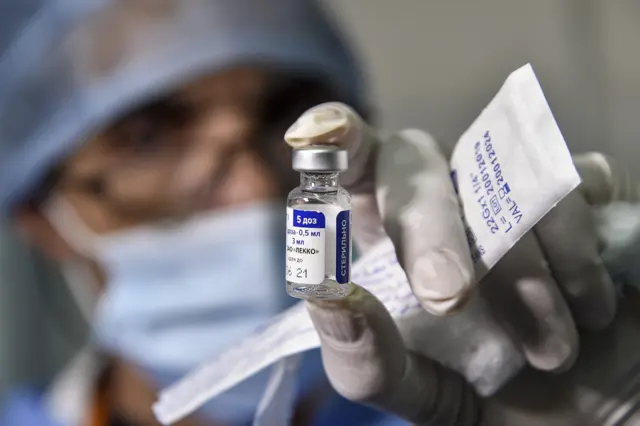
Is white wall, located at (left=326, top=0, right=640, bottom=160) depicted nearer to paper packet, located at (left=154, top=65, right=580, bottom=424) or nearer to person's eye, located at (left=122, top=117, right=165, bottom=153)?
paper packet, located at (left=154, top=65, right=580, bottom=424)

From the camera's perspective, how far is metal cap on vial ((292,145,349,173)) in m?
0.37

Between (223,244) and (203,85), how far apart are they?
224 mm

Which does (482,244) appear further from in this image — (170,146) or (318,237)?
(170,146)

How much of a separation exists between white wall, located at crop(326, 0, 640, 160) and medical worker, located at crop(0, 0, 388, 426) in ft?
0.22

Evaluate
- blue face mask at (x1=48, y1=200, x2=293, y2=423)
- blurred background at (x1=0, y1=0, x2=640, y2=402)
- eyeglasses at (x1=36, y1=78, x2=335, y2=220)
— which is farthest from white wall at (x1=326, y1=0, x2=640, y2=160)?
blue face mask at (x1=48, y1=200, x2=293, y2=423)

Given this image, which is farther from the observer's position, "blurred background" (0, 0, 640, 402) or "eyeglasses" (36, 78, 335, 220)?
"eyeglasses" (36, 78, 335, 220)

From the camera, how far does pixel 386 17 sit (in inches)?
29.9

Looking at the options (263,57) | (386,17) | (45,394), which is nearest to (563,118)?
(386,17)

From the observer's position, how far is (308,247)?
367 millimetres

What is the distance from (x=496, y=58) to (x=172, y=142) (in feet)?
1.48

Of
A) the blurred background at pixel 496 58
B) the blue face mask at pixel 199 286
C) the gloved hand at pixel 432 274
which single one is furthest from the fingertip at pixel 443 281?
the blue face mask at pixel 199 286

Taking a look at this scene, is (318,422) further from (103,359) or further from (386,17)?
(386,17)

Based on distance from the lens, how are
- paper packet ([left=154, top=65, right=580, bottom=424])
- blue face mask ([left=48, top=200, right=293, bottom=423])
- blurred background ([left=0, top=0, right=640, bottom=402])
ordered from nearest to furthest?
1. paper packet ([left=154, top=65, right=580, bottom=424])
2. blurred background ([left=0, top=0, right=640, bottom=402])
3. blue face mask ([left=48, top=200, right=293, bottom=423])

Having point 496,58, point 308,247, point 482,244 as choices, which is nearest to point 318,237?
point 308,247
